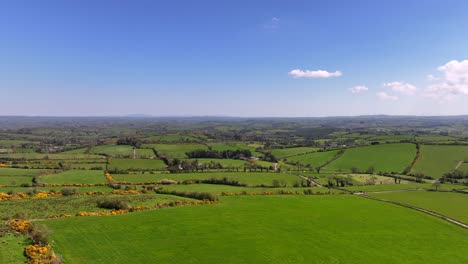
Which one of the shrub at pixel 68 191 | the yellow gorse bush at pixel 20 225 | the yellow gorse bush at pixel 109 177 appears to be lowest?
the yellow gorse bush at pixel 109 177

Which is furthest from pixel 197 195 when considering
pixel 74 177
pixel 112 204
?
pixel 74 177

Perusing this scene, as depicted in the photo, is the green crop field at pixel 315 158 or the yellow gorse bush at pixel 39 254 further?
the green crop field at pixel 315 158

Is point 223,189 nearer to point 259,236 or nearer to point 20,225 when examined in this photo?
point 259,236

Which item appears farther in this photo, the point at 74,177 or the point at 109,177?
the point at 109,177

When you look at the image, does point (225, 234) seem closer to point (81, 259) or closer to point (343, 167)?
point (81, 259)

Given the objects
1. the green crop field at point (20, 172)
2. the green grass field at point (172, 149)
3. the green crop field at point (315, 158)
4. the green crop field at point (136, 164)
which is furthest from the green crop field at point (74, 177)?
the green crop field at point (315, 158)

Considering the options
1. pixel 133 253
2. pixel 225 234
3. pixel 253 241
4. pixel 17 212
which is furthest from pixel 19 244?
pixel 253 241

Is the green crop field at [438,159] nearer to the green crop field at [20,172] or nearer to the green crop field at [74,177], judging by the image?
the green crop field at [74,177]
